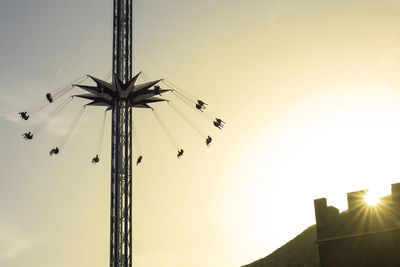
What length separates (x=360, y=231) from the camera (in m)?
32.9

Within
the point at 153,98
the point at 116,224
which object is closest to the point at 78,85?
the point at 153,98

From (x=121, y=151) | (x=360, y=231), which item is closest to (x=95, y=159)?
(x=121, y=151)

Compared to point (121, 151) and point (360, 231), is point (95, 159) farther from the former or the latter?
point (360, 231)

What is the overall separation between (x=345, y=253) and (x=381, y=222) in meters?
2.64

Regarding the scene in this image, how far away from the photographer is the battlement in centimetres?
3155

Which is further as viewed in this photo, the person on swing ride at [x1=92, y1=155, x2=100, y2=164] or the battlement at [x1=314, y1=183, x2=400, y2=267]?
the person on swing ride at [x1=92, y1=155, x2=100, y2=164]

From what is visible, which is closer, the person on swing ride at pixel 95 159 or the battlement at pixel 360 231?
the battlement at pixel 360 231

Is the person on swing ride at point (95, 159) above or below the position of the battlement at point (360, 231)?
above

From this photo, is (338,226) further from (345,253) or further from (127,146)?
(127,146)

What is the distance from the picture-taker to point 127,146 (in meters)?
44.6

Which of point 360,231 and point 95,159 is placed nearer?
point 360,231

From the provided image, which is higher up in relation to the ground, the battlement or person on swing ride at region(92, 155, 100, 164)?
person on swing ride at region(92, 155, 100, 164)

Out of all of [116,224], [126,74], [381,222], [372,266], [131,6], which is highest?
[131,6]

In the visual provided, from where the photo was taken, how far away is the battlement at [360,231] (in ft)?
104
